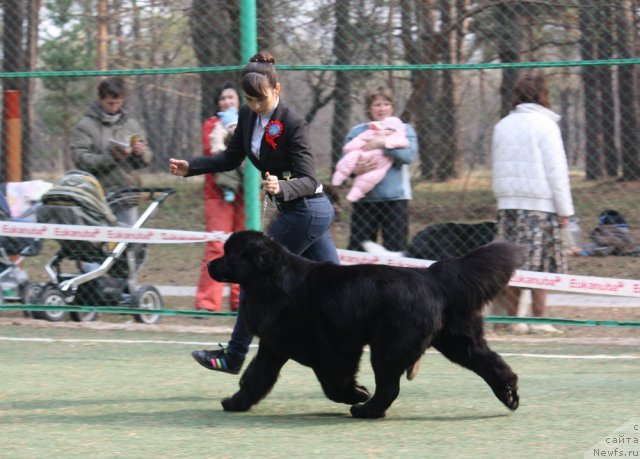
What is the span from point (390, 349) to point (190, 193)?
17.9ft

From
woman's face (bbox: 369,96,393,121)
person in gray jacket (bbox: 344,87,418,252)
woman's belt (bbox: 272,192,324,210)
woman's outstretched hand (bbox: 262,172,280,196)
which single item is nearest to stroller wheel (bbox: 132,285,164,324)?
person in gray jacket (bbox: 344,87,418,252)

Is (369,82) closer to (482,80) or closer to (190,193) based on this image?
(482,80)

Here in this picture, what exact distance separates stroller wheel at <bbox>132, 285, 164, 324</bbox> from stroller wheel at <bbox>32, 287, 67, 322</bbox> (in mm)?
598

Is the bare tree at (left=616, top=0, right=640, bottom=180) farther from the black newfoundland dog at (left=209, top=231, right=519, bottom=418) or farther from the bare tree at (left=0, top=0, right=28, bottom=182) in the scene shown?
the bare tree at (left=0, top=0, right=28, bottom=182)


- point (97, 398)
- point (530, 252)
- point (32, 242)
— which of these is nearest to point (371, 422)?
point (97, 398)

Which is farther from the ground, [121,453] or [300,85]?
[300,85]

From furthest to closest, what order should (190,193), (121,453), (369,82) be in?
(190,193) → (369,82) → (121,453)

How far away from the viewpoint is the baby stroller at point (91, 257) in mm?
8617

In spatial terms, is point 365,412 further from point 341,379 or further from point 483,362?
point 483,362

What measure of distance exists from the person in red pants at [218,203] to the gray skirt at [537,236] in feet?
7.24

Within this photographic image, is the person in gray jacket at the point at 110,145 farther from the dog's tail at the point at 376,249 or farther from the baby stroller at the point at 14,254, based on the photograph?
the dog's tail at the point at 376,249

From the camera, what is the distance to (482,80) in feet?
30.2

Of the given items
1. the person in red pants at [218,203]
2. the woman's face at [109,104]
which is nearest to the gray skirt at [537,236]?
the person in red pants at [218,203]

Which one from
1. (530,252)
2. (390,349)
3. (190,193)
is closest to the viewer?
(390,349)
